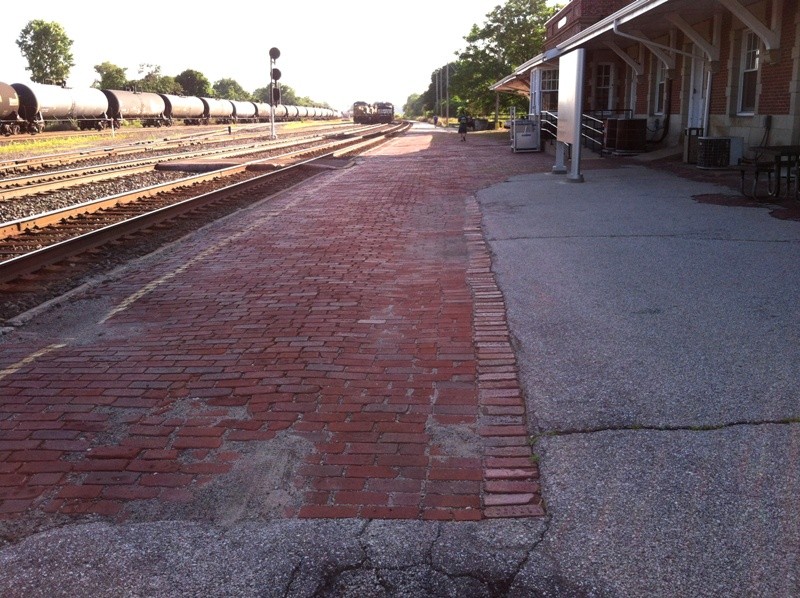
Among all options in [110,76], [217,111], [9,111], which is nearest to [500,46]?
[217,111]

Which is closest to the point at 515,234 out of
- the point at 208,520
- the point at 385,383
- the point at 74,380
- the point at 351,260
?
the point at 351,260

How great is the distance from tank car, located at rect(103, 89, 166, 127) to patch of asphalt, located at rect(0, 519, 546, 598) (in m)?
44.7

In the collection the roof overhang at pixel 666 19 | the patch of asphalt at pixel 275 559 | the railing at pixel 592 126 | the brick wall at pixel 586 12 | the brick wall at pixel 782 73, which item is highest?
the brick wall at pixel 586 12

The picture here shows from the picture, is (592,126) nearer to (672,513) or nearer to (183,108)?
(672,513)

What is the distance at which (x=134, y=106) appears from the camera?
1794 inches

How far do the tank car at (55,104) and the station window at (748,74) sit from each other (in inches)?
1278

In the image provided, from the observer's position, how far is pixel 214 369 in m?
4.60

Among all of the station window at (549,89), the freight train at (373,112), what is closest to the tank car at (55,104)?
the station window at (549,89)

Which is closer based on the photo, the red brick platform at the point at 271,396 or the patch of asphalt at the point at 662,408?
the patch of asphalt at the point at 662,408

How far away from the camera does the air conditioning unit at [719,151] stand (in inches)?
569

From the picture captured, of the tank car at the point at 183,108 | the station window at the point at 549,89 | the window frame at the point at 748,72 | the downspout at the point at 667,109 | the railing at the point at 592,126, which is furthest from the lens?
the tank car at the point at 183,108

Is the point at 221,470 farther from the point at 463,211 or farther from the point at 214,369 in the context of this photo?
the point at 463,211

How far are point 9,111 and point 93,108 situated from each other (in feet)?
23.1

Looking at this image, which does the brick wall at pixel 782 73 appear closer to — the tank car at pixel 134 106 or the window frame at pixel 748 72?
the window frame at pixel 748 72
